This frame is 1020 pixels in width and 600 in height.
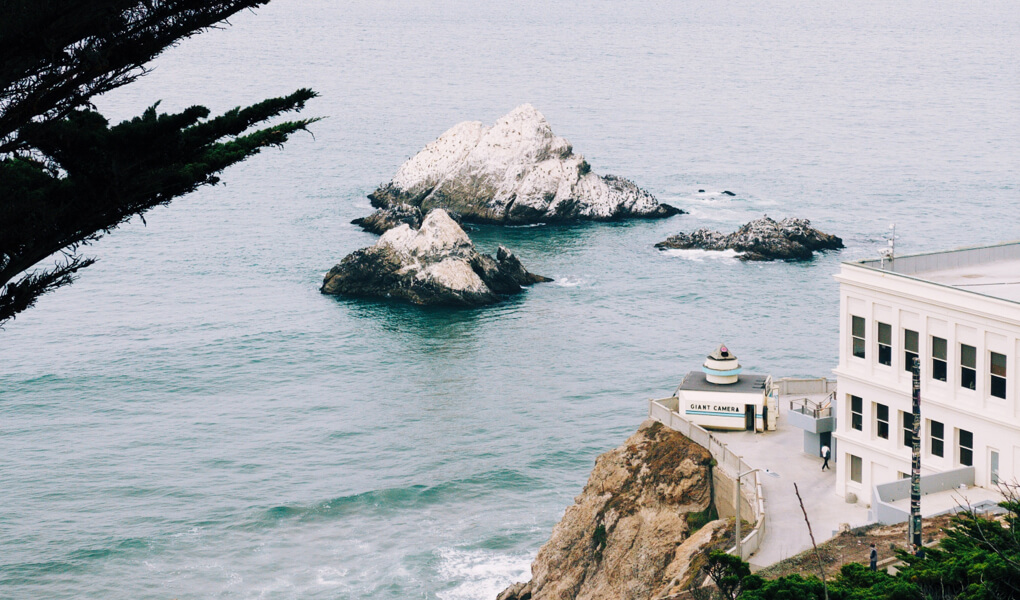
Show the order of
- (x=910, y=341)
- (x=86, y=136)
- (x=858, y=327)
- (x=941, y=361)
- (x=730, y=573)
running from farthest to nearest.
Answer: (x=858, y=327), (x=910, y=341), (x=941, y=361), (x=730, y=573), (x=86, y=136)

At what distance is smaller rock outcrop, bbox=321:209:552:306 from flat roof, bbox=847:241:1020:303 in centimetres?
5518

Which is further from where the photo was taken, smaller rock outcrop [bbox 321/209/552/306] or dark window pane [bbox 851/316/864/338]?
smaller rock outcrop [bbox 321/209/552/306]

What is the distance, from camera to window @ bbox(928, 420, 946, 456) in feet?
134

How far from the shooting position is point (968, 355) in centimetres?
3984

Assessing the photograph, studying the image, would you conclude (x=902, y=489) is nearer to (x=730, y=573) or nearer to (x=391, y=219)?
(x=730, y=573)

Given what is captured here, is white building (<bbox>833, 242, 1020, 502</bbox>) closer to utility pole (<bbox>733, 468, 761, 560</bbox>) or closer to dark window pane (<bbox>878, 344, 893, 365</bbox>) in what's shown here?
dark window pane (<bbox>878, 344, 893, 365</bbox>)

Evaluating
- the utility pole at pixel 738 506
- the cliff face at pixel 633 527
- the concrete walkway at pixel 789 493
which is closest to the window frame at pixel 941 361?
the concrete walkway at pixel 789 493

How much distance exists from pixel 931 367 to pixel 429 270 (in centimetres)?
6192

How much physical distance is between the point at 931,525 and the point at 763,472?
8603mm

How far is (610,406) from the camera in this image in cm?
7556

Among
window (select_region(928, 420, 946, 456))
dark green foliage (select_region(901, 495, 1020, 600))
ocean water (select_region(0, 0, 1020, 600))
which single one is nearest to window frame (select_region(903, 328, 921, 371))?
window (select_region(928, 420, 946, 456))

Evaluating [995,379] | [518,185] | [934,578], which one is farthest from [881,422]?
[518,185]

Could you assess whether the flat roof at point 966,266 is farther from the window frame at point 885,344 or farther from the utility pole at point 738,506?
the utility pole at point 738,506

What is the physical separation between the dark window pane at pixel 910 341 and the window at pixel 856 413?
311 cm
